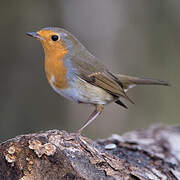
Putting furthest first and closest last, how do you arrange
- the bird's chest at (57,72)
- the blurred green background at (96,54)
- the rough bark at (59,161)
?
the blurred green background at (96,54) → the bird's chest at (57,72) → the rough bark at (59,161)

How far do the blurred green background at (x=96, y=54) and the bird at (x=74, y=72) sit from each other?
3355 mm

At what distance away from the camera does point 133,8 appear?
8180 millimetres

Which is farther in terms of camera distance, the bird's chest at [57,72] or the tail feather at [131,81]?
the tail feather at [131,81]

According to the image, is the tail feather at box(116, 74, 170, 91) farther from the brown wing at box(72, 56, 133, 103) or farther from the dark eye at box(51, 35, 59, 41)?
the dark eye at box(51, 35, 59, 41)

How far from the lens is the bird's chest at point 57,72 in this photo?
380 centimetres

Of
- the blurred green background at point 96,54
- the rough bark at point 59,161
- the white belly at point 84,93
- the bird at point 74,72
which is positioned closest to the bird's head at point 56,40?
the bird at point 74,72

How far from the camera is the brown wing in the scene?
13.1 feet

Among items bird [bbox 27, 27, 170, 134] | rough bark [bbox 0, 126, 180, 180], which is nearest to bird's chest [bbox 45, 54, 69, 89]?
bird [bbox 27, 27, 170, 134]

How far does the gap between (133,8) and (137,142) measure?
471 centimetres

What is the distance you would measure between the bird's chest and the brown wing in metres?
0.16

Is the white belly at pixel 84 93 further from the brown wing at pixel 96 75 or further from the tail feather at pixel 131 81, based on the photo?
the tail feather at pixel 131 81

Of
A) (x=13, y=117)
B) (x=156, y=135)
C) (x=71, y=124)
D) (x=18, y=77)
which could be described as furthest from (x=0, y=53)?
(x=156, y=135)

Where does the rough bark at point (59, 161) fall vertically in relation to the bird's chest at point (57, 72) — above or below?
below

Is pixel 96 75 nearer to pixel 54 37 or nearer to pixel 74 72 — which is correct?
pixel 74 72
